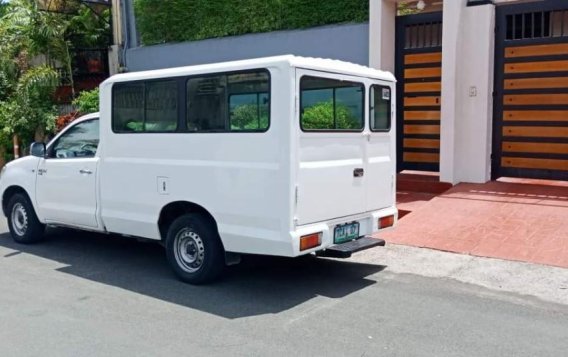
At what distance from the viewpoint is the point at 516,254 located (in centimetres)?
722

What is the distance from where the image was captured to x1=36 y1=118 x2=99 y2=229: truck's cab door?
23.8ft

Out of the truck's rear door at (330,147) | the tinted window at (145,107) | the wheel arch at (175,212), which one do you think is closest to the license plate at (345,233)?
the truck's rear door at (330,147)

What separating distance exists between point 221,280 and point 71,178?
246 centimetres

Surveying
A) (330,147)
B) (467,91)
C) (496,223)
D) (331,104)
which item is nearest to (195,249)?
(330,147)

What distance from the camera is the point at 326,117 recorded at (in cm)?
600

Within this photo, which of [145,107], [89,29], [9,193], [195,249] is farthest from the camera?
[89,29]

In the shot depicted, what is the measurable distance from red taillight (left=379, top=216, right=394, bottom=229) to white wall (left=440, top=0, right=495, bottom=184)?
4.29m

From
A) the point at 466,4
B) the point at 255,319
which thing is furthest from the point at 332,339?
the point at 466,4

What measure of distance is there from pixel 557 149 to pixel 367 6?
452cm

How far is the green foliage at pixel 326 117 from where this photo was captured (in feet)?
18.7

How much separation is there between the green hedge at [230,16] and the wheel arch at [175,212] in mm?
7092

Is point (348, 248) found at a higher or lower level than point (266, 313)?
higher

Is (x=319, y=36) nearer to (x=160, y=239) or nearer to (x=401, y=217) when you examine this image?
(x=401, y=217)

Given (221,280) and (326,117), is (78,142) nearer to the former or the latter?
(221,280)
